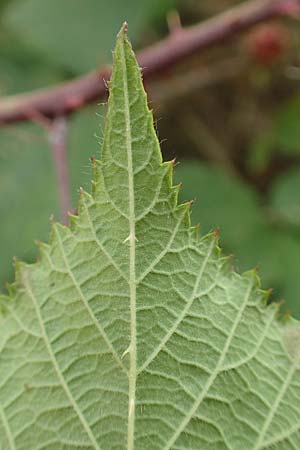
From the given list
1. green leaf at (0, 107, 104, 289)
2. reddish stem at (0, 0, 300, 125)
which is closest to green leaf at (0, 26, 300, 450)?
reddish stem at (0, 0, 300, 125)

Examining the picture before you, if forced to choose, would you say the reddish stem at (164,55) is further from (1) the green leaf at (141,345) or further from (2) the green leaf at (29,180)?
(1) the green leaf at (141,345)

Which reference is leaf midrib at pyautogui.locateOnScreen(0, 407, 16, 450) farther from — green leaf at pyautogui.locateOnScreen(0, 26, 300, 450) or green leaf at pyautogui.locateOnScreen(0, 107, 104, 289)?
green leaf at pyautogui.locateOnScreen(0, 107, 104, 289)

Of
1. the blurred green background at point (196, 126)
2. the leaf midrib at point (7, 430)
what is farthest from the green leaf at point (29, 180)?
the leaf midrib at point (7, 430)

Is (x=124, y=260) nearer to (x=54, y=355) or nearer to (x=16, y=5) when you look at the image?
(x=54, y=355)

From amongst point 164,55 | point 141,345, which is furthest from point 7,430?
point 164,55

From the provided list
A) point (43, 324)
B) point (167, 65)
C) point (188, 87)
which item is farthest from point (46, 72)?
point (43, 324)

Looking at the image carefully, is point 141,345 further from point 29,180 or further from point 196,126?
point 196,126
